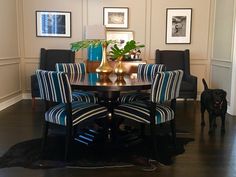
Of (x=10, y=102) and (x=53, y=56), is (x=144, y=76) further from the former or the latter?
(x=10, y=102)

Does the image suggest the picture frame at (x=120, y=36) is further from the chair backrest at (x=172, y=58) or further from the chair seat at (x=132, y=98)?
the chair seat at (x=132, y=98)

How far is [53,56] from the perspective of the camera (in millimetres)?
5742

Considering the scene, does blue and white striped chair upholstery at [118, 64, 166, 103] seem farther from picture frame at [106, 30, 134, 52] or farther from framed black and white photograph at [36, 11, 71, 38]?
framed black and white photograph at [36, 11, 71, 38]

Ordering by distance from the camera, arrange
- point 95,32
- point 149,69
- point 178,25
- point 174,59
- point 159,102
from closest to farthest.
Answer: point 159,102 < point 149,69 < point 95,32 < point 174,59 < point 178,25

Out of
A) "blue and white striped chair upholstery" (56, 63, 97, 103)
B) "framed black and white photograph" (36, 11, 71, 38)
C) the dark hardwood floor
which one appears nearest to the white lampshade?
"framed black and white photograph" (36, 11, 71, 38)

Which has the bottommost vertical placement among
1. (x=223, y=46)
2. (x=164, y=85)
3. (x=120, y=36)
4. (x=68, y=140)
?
(x=68, y=140)

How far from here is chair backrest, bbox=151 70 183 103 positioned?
276 cm

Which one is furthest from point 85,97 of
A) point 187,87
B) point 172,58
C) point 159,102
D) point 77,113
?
point 172,58

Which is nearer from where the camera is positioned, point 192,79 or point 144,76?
point 144,76

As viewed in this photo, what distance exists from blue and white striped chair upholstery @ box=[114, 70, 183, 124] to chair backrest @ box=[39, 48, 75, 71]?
117 inches

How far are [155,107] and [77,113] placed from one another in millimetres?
769

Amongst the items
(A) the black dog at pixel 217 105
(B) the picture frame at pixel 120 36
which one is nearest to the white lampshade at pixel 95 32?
(B) the picture frame at pixel 120 36

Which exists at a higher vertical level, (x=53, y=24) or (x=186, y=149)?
(x=53, y=24)

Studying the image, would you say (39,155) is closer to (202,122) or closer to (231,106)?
(202,122)
